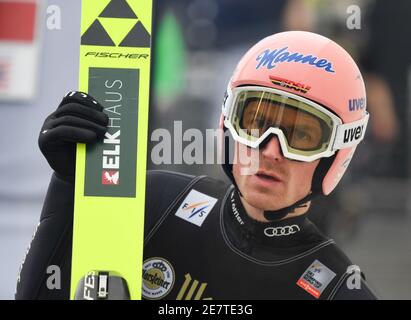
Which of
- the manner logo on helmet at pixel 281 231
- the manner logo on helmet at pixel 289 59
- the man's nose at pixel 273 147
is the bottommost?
the manner logo on helmet at pixel 281 231

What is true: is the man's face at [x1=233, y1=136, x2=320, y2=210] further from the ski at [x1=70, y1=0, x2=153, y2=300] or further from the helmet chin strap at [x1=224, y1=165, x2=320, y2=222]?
the ski at [x1=70, y1=0, x2=153, y2=300]

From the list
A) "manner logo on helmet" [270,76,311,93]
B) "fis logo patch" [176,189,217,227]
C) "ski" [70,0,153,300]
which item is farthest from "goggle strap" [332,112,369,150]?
"ski" [70,0,153,300]

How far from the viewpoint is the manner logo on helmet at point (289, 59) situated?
7.61ft

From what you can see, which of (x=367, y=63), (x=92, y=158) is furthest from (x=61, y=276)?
(x=367, y=63)

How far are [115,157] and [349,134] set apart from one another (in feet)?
1.99

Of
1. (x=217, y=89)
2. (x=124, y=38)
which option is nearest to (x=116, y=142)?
(x=124, y=38)

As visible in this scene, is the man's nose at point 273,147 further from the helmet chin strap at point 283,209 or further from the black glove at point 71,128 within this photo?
the black glove at point 71,128

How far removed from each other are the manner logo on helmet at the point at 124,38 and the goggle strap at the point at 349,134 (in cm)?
54

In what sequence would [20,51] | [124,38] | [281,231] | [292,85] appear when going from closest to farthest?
1. [124,38]
2. [292,85]
3. [281,231]
4. [20,51]

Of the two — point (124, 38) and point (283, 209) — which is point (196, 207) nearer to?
point (283, 209)

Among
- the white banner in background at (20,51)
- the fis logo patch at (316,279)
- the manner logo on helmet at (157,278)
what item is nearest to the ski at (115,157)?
the manner logo on helmet at (157,278)

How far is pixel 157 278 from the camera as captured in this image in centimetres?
239

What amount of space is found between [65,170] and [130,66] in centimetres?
33

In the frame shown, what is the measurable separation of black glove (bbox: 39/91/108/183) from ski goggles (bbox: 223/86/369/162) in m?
0.40
